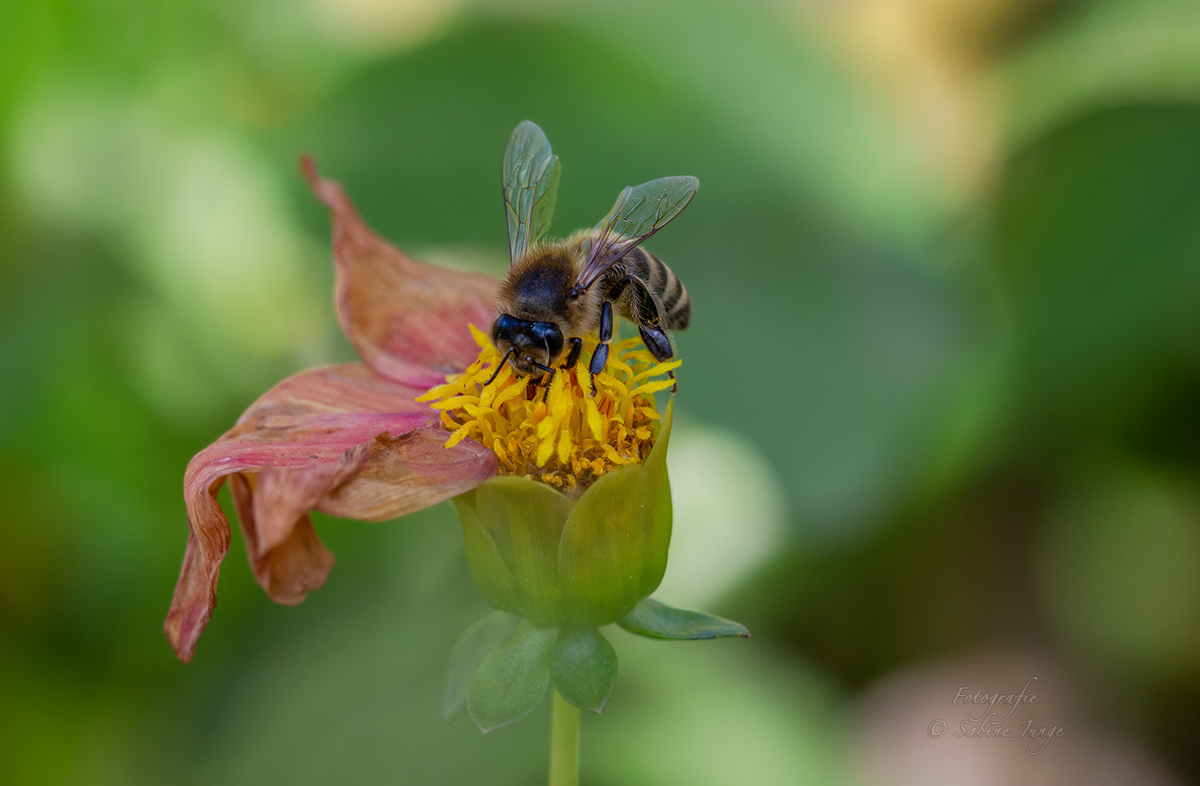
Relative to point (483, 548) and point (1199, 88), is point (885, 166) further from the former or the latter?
point (483, 548)

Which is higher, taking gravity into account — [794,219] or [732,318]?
[794,219]

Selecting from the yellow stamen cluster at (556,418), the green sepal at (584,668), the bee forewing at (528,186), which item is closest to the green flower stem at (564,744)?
the green sepal at (584,668)

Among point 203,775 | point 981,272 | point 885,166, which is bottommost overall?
point 203,775

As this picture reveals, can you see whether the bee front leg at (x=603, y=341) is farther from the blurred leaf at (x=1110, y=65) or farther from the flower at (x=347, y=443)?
the blurred leaf at (x=1110, y=65)

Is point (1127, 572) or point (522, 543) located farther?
point (1127, 572)

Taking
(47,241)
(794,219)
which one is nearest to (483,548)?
(794,219)


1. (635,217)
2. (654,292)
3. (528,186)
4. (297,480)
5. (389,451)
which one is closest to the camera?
(297,480)

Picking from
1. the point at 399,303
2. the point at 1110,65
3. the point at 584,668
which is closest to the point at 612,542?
the point at 584,668

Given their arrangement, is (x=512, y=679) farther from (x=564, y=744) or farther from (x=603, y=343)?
(x=603, y=343)
